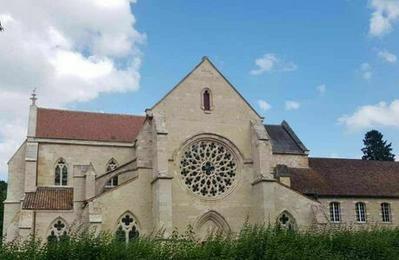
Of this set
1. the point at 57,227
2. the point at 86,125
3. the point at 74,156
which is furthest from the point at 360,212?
the point at 86,125

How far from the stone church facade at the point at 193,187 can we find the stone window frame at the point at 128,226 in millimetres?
62

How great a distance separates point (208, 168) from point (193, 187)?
1810mm

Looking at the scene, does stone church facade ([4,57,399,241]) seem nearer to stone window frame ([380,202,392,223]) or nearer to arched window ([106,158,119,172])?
stone window frame ([380,202,392,223])

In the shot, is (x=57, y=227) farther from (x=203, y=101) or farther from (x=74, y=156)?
(x=203, y=101)

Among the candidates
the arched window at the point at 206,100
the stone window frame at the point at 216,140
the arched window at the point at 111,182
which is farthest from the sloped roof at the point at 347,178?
the arched window at the point at 111,182

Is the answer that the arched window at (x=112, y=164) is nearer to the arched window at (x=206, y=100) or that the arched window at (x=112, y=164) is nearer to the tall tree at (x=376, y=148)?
the arched window at (x=206, y=100)

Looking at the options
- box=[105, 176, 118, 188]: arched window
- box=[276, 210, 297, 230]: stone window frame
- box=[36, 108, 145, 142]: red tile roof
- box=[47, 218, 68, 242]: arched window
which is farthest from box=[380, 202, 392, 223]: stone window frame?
box=[47, 218, 68, 242]: arched window

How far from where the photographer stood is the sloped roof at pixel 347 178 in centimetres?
4350

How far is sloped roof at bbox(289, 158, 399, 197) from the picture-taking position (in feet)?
143

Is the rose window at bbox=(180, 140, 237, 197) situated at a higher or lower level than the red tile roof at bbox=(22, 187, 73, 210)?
higher

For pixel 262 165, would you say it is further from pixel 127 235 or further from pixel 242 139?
pixel 127 235

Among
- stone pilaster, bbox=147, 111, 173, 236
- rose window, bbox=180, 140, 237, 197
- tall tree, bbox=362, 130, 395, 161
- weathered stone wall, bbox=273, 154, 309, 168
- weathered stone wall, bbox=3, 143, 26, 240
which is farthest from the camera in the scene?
tall tree, bbox=362, 130, 395, 161

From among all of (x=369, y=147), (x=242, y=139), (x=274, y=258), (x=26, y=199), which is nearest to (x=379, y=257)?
(x=274, y=258)

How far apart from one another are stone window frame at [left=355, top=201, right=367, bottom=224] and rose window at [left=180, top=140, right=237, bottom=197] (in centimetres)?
1266
